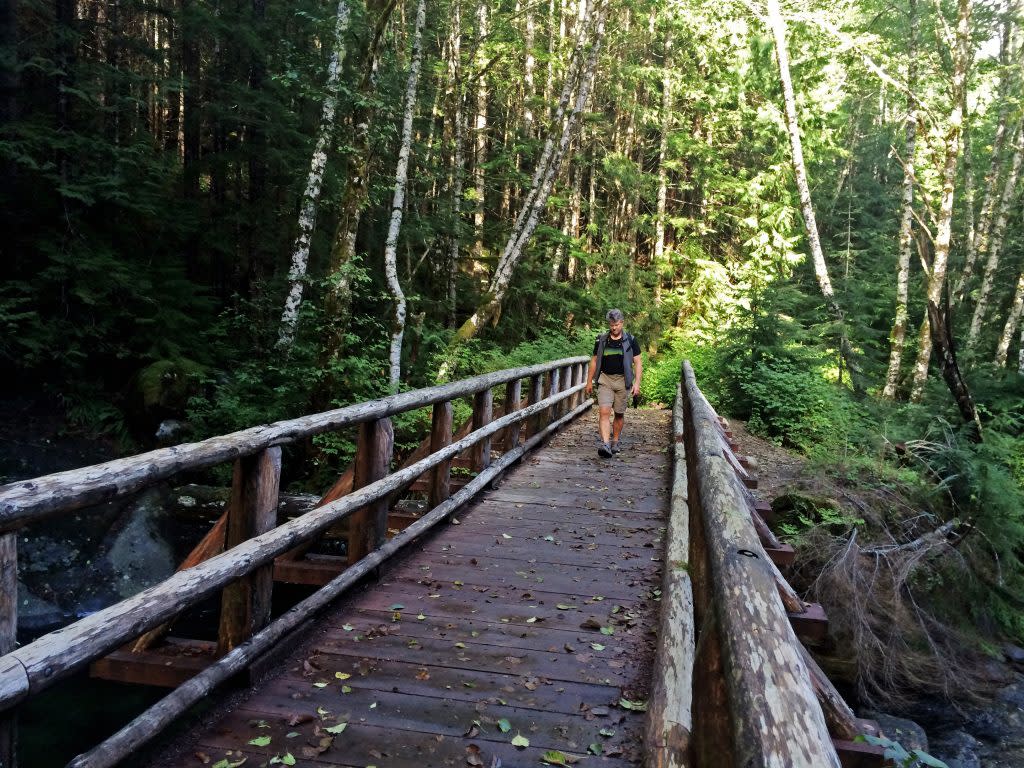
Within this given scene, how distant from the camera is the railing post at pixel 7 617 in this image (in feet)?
6.21

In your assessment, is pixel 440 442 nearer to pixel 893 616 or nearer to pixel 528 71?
pixel 893 616

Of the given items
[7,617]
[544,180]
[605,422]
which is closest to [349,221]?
[605,422]

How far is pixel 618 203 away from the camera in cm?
2758

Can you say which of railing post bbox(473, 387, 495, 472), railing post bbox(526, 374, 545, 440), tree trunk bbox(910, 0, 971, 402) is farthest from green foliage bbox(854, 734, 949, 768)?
tree trunk bbox(910, 0, 971, 402)

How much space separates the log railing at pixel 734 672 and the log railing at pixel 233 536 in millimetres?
1851

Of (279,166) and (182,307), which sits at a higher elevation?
(279,166)

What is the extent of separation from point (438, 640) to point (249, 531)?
1219 mm

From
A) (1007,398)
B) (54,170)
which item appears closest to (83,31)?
(54,170)

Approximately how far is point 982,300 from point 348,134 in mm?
18552

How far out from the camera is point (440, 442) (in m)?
6.22

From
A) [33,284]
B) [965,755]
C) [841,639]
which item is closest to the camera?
[841,639]

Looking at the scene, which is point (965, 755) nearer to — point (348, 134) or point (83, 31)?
point (348, 134)

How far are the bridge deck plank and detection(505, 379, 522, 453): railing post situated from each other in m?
2.76

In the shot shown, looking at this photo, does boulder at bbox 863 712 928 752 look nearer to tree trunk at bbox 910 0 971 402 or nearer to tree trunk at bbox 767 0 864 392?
tree trunk at bbox 910 0 971 402
